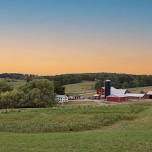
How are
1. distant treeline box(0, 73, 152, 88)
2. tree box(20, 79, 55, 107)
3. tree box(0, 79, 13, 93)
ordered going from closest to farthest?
tree box(20, 79, 55, 107) → tree box(0, 79, 13, 93) → distant treeline box(0, 73, 152, 88)

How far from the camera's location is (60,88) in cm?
11425

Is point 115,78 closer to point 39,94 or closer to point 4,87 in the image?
point 4,87

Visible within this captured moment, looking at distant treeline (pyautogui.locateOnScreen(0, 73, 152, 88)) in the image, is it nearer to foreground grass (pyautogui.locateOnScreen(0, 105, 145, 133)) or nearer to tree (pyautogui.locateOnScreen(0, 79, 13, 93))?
tree (pyautogui.locateOnScreen(0, 79, 13, 93))

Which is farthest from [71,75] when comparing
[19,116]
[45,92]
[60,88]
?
[19,116]

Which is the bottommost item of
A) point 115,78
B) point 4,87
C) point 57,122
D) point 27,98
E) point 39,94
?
point 57,122

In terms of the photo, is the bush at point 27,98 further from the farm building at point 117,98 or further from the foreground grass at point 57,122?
the foreground grass at point 57,122

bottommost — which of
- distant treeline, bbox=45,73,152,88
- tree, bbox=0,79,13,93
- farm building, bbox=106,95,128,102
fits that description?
farm building, bbox=106,95,128,102

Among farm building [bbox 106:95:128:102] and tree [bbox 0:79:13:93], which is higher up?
tree [bbox 0:79:13:93]

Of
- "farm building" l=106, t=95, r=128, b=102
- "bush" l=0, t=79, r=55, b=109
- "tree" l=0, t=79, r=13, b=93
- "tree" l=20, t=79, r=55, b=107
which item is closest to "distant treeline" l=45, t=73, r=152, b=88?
"farm building" l=106, t=95, r=128, b=102

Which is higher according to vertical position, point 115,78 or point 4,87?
point 115,78

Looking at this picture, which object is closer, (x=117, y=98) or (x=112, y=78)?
Result: (x=117, y=98)

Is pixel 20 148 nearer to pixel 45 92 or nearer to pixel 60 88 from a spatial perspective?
pixel 45 92

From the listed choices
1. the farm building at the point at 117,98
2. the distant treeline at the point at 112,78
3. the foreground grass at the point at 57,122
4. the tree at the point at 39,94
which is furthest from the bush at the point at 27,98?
the distant treeline at the point at 112,78

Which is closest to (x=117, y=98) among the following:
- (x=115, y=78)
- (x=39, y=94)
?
(x=39, y=94)
